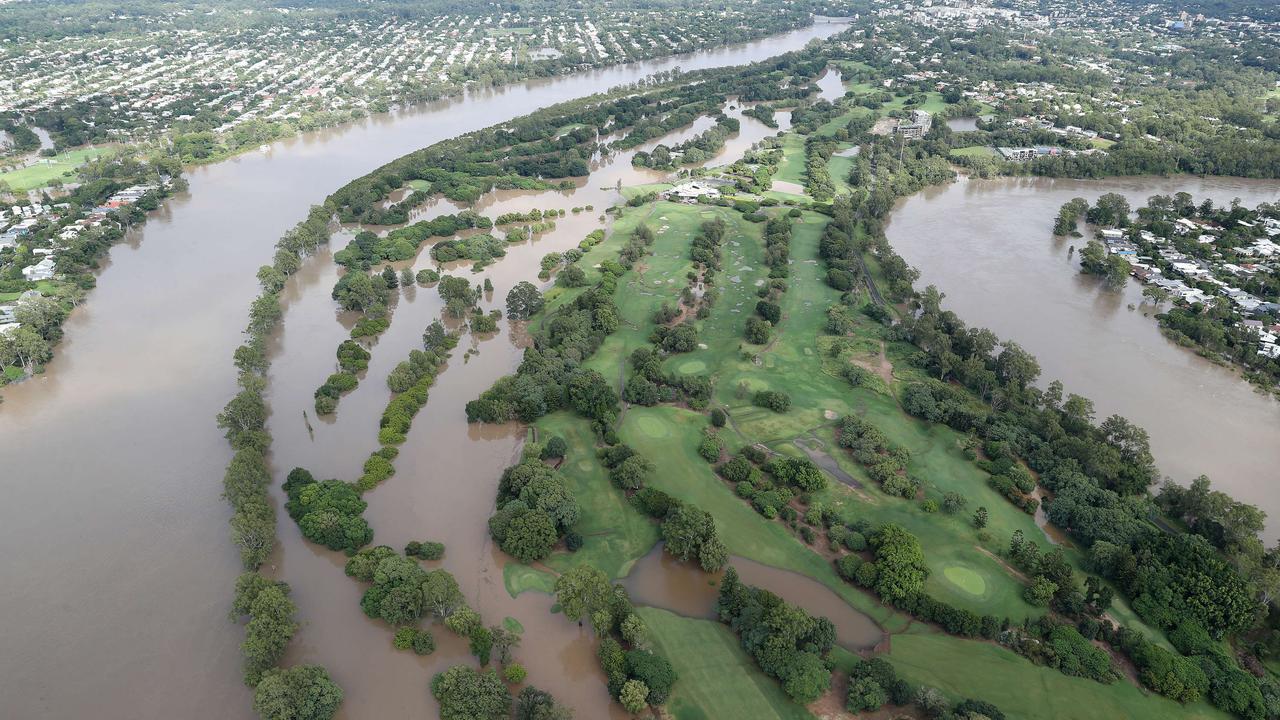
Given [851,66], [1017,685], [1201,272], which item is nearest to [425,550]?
[1017,685]

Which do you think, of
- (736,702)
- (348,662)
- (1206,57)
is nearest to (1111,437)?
(736,702)

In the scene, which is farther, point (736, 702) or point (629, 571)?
point (629, 571)

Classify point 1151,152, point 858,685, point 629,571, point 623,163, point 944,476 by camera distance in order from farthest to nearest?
point 623,163 < point 1151,152 < point 944,476 < point 629,571 < point 858,685

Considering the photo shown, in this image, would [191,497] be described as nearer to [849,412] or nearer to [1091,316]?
[849,412]

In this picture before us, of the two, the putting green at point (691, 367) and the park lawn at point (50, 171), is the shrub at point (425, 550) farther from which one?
the park lawn at point (50, 171)

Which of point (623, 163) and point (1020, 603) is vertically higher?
point (623, 163)

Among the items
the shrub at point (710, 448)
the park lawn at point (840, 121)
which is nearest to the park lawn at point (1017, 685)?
the shrub at point (710, 448)

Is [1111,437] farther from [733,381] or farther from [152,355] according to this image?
[152,355]
